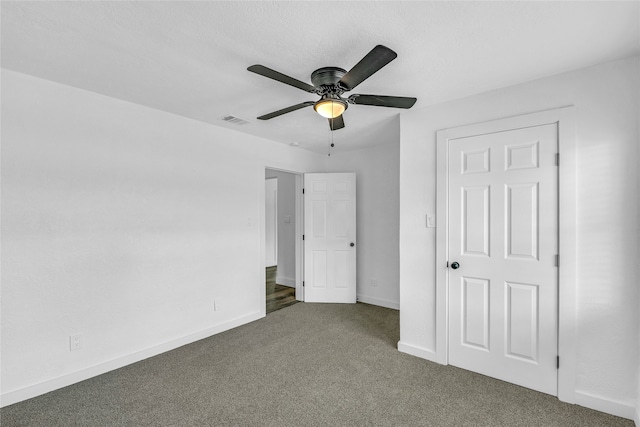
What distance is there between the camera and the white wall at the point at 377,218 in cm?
443

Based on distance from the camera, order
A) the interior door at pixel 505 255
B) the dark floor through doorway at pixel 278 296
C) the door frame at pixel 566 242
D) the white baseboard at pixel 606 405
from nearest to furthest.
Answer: the white baseboard at pixel 606 405 → the door frame at pixel 566 242 → the interior door at pixel 505 255 → the dark floor through doorway at pixel 278 296

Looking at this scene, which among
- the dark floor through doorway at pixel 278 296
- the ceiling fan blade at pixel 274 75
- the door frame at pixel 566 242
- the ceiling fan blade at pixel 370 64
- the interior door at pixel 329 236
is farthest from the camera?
the interior door at pixel 329 236

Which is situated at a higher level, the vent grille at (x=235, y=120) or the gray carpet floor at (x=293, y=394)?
the vent grille at (x=235, y=120)

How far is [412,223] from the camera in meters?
2.97

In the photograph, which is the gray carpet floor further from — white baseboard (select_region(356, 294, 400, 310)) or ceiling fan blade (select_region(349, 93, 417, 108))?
ceiling fan blade (select_region(349, 93, 417, 108))

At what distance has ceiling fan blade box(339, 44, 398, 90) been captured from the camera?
4.94 ft

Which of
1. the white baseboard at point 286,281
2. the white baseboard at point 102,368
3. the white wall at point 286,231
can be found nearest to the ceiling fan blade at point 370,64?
the white baseboard at point 102,368

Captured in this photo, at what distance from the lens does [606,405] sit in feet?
6.77

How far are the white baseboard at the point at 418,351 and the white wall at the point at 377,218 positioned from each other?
140cm

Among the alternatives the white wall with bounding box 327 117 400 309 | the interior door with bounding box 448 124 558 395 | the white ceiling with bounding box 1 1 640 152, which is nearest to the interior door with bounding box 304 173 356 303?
the white wall with bounding box 327 117 400 309

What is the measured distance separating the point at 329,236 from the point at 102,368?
3091 millimetres

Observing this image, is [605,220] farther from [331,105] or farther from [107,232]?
[107,232]

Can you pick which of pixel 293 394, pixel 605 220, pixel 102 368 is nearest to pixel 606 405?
pixel 605 220

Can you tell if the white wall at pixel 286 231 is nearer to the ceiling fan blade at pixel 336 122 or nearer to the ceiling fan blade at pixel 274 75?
the ceiling fan blade at pixel 336 122
